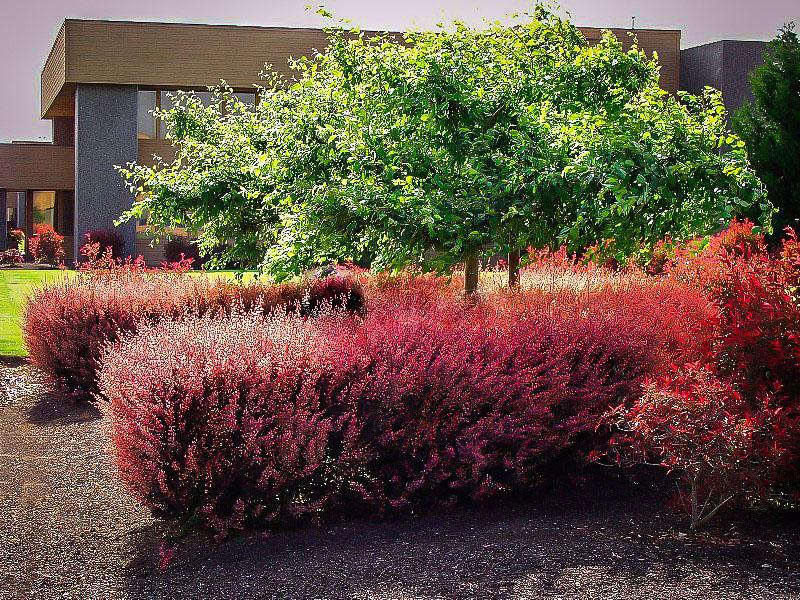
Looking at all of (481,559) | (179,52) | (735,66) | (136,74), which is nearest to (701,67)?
(735,66)

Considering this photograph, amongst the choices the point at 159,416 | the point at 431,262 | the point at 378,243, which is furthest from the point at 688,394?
the point at 378,243

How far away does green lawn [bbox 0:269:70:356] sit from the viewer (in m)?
12.4

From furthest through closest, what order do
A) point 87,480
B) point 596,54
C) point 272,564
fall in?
point 596,54, point 87,480, point 272,564

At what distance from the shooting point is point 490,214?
809 centimetres

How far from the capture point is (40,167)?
117 ft

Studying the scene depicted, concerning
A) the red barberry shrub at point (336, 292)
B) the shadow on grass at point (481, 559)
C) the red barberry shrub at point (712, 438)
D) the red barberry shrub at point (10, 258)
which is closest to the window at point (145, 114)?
the red barberry shrub at point (10, 258)

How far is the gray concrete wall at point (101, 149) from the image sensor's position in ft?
105

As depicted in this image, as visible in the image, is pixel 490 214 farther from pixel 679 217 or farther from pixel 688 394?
pixel 688 394

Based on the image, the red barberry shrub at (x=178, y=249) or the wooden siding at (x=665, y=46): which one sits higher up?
the wooden siding at (x=665, y=46)

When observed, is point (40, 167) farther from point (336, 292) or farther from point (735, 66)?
point (336, 292)

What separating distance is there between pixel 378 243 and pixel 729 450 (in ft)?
15.2

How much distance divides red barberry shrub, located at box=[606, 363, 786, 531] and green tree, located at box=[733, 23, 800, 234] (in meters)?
11.3

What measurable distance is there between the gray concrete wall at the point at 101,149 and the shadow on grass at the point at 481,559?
28.7 m

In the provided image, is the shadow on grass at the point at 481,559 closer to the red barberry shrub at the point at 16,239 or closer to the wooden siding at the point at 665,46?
the wooden siding at the point at 665,46
